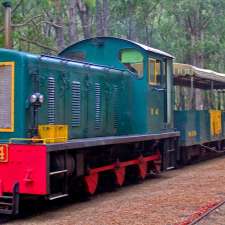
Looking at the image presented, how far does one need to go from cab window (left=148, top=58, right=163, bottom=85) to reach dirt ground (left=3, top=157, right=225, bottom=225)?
7.79 feet

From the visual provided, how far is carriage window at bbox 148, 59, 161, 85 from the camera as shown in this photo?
12.0 m

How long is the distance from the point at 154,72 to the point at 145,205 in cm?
424

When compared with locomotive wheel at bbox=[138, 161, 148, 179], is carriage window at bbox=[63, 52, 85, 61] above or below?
above

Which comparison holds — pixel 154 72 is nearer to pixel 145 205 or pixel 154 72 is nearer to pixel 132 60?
pixel 132 60

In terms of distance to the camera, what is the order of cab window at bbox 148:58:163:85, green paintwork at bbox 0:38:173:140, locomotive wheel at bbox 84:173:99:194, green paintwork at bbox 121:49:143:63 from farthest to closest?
1. cab window at bbox 148:58:163:85
2. green paintwork at bbox 121:49:143:63
3. locomotive wheel at bbox 84:173:99:194
4. green paintwork at bbox 0:38:173:140

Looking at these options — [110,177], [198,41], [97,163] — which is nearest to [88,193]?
[97,163]

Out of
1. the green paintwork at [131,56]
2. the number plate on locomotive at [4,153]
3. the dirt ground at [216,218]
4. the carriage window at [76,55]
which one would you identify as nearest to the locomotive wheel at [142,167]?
the green paintwork at [131,56]

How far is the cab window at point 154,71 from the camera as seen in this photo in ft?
39.5

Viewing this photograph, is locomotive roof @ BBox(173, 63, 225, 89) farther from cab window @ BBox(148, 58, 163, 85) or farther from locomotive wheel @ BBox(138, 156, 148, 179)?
locomotive wheel @ BBox(138, 156, 148, 179)

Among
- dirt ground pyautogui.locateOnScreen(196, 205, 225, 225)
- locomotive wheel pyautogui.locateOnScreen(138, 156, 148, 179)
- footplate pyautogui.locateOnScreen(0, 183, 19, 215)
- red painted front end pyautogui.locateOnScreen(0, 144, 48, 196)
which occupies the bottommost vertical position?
dirt ground pyautogui.locateOnScreen(196, 205, 225, 225)

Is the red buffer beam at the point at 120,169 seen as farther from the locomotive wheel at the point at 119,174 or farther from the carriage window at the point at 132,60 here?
the carriage window at the point at 132,60

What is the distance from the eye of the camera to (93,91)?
10.6m

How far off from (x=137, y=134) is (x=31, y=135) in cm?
384

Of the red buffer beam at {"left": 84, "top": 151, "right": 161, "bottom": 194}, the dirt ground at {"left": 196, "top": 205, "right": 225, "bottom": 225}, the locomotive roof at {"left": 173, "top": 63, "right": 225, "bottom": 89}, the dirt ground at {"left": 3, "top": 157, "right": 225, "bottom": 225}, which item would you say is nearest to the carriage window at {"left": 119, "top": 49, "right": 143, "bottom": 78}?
the red buffer beam at {"left": 84, "top": 151, "right": 161, "bottom": 194}
